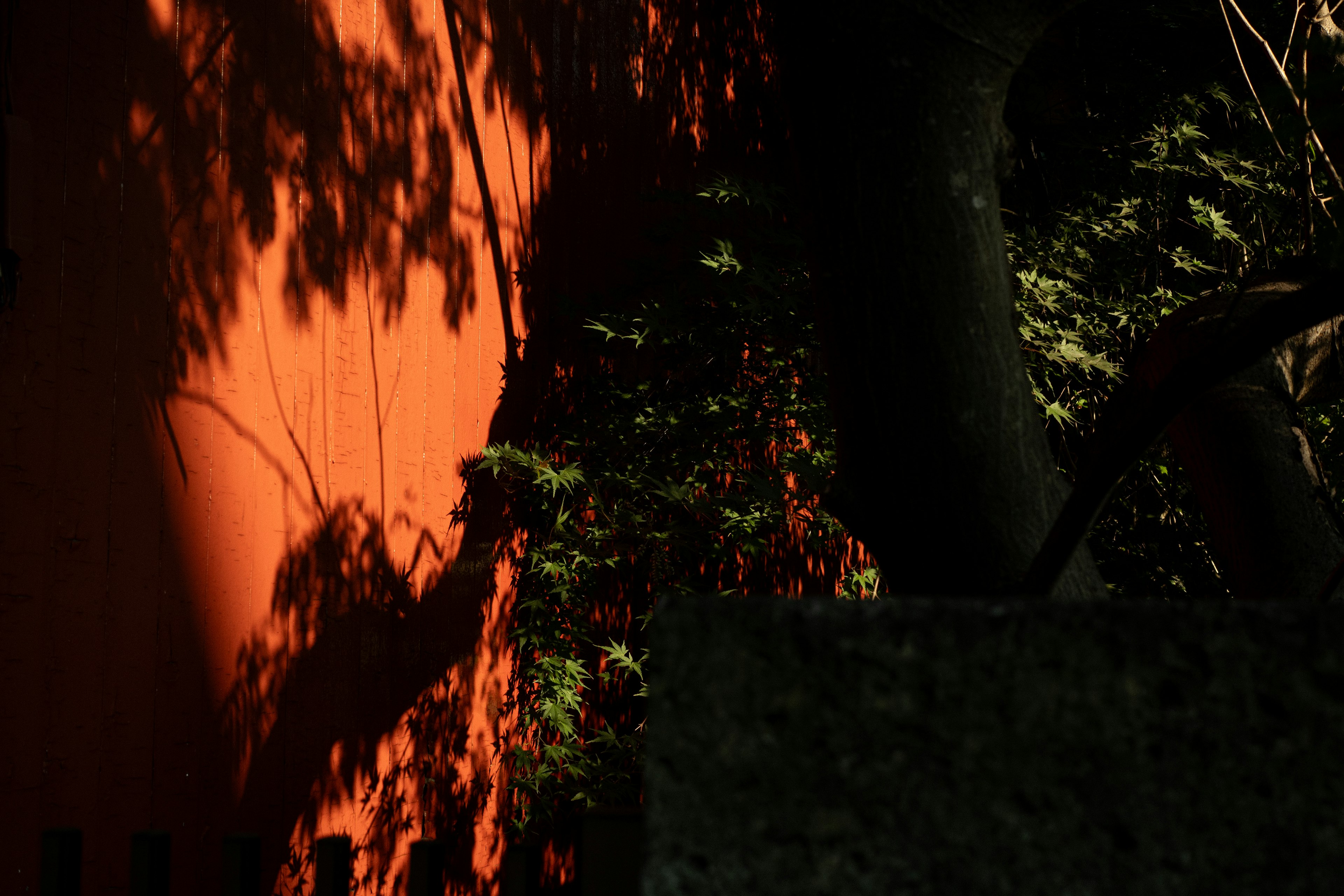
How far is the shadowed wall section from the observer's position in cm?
254

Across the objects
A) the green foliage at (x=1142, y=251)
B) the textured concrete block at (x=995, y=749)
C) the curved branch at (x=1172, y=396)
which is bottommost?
the textured concrete block at (x=995, y=749)

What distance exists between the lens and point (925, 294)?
1.49 meters

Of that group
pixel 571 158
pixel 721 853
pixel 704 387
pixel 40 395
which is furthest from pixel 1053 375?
pixel 721 853

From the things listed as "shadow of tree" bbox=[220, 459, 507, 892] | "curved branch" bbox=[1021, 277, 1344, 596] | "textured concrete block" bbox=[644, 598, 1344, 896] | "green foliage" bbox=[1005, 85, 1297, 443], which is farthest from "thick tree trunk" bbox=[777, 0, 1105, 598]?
"green foliage" bbox=[1005, 85, 1297, 443]

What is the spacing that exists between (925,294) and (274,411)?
237cm

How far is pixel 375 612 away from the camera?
365 cm

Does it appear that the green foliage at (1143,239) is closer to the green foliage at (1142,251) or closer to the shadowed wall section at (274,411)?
the green foliage at (1142,251)

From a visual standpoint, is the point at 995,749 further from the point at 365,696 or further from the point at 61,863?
the point at 365,696

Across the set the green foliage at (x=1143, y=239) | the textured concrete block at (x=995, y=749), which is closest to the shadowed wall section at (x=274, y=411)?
the textured concrete block at (x=995, y=749)

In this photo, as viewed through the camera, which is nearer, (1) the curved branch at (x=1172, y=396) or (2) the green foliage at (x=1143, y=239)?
(1) the curved branch at (x=1172, y=396)

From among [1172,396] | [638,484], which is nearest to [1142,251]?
[638,484]

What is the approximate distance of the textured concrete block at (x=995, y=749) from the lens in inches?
35.2

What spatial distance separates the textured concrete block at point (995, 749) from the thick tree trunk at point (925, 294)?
22.0 inches

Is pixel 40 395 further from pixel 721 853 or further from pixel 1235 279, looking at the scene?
pixel 1235 279
